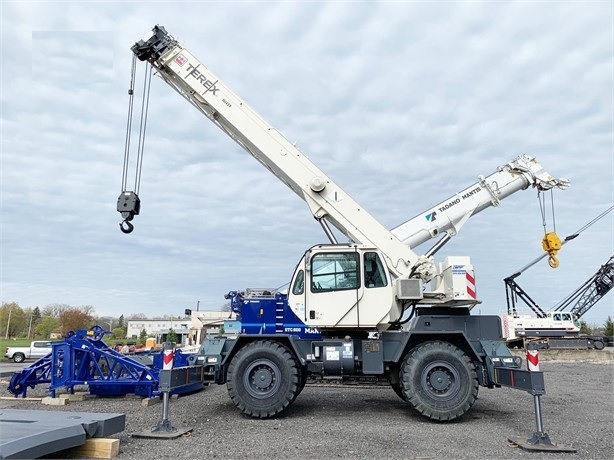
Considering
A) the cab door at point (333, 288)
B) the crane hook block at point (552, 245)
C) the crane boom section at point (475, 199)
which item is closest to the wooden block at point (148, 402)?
the cab door at point (333, 288)

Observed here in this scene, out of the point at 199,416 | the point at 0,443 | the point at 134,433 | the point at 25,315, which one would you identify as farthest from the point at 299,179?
the point at 25,315

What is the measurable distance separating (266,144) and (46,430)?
6744 millimetres

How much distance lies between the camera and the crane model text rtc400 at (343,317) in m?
8.02

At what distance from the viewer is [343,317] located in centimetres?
848

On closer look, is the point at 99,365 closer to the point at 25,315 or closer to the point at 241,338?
the point at 241,338

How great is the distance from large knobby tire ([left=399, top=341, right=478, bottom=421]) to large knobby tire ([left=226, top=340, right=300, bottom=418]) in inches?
79.2

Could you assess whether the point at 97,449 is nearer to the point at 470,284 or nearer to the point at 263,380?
the point at 263,380

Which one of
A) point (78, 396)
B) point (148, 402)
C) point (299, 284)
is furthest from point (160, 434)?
point (78, 396)

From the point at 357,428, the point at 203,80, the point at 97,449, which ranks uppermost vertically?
the point at 203,80

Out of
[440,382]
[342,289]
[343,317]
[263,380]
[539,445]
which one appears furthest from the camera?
[342,289]

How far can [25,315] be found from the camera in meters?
79.1

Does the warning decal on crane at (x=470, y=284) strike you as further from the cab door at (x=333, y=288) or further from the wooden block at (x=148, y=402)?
the wooden block at (x=148, y=402)

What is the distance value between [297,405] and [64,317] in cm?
7611

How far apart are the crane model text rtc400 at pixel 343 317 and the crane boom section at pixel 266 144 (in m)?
0.02
